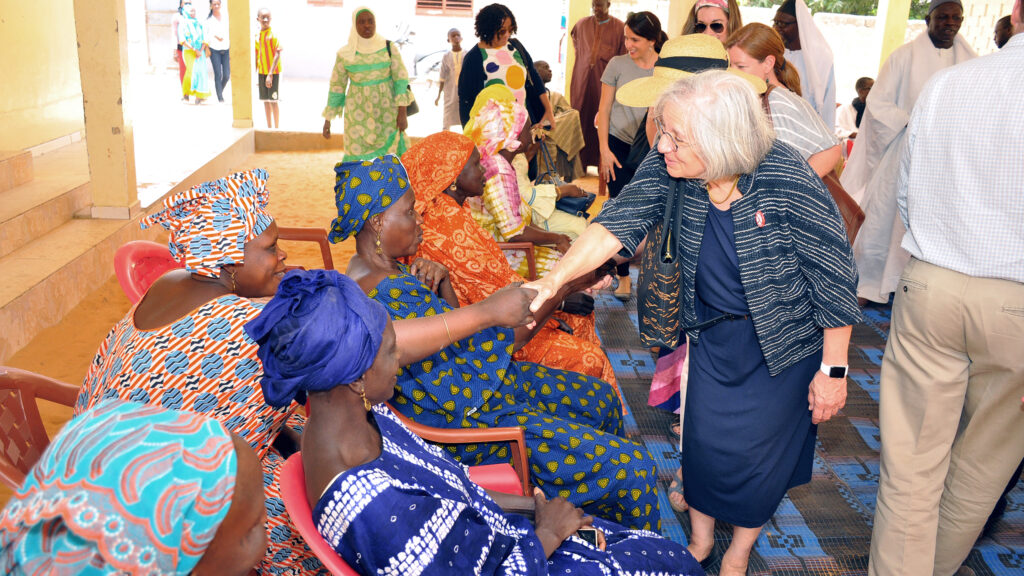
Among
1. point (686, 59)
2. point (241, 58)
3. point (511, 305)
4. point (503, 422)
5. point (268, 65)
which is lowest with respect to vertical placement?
point (503, 422)

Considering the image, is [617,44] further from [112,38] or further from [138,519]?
[138,519]

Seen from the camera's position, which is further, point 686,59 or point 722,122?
point 686,59

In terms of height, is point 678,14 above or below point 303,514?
above

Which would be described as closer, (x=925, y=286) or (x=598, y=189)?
(x=925, y=286)

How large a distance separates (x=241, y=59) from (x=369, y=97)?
444 cm

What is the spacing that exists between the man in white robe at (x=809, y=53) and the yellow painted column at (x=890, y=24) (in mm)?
9326

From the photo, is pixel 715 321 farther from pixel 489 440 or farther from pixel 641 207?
pixel 489 440

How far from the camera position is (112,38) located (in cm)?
630

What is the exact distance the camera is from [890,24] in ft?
43.3

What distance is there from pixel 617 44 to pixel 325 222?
4.39 m

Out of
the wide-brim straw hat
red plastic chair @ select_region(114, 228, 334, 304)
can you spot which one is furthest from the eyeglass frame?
red plastic chair @ select_region(114, 228, 334, 304)

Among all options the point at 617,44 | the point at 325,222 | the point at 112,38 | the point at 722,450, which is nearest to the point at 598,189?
the point at 617,44

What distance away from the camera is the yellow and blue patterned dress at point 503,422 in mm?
2561

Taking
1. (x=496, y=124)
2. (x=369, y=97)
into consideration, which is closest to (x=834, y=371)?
(x=496, y=124)
